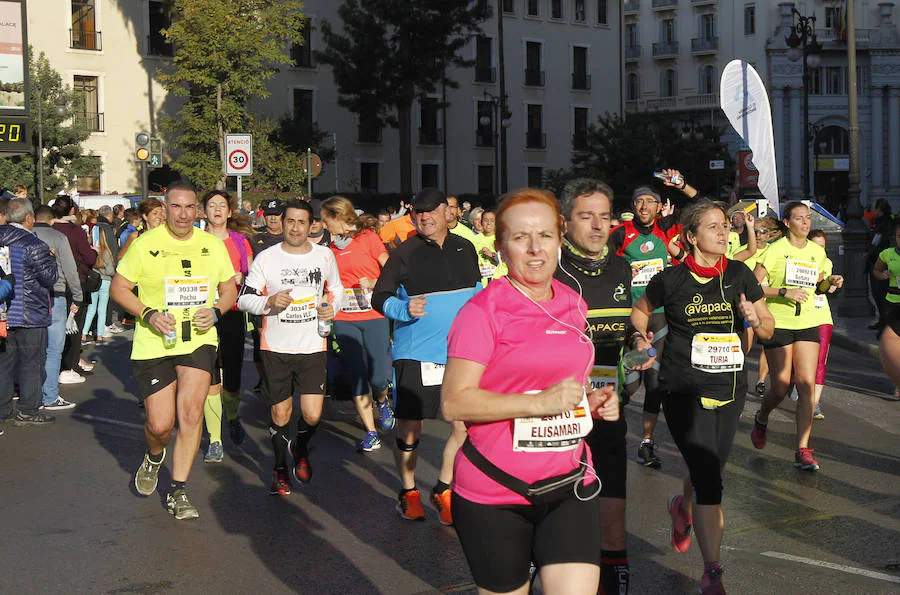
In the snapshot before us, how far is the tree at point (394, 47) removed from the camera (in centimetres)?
4891

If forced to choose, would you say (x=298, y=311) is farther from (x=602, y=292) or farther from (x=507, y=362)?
(x=507, y=362)

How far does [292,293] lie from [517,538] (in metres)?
4.31

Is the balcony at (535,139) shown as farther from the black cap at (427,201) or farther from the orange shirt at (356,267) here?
the black cap at (427,201)

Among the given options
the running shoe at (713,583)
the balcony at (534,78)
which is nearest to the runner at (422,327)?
the running shoe at (713,583)

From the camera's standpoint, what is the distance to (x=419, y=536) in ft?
22.6

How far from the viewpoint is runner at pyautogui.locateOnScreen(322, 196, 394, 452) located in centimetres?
950

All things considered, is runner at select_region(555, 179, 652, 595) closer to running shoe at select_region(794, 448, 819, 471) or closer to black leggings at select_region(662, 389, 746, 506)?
black leggings at select_region(662, 389, 746, 506)

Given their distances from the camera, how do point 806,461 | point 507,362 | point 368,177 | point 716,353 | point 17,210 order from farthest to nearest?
point 368,177 < point 17,210 < point 806,461 < point 716,353 < point 507,362

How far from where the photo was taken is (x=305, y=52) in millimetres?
56062

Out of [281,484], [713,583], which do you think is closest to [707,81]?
[281,484]

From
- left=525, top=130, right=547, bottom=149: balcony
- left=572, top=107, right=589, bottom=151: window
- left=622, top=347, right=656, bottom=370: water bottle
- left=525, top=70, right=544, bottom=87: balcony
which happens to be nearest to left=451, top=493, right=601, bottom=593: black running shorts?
left=622, top=347, right=656, bottom=370: water bottle

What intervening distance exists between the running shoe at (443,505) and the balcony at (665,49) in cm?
8120

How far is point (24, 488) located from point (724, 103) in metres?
10.1

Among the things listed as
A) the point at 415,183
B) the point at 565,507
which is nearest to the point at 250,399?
the point at 565,507
